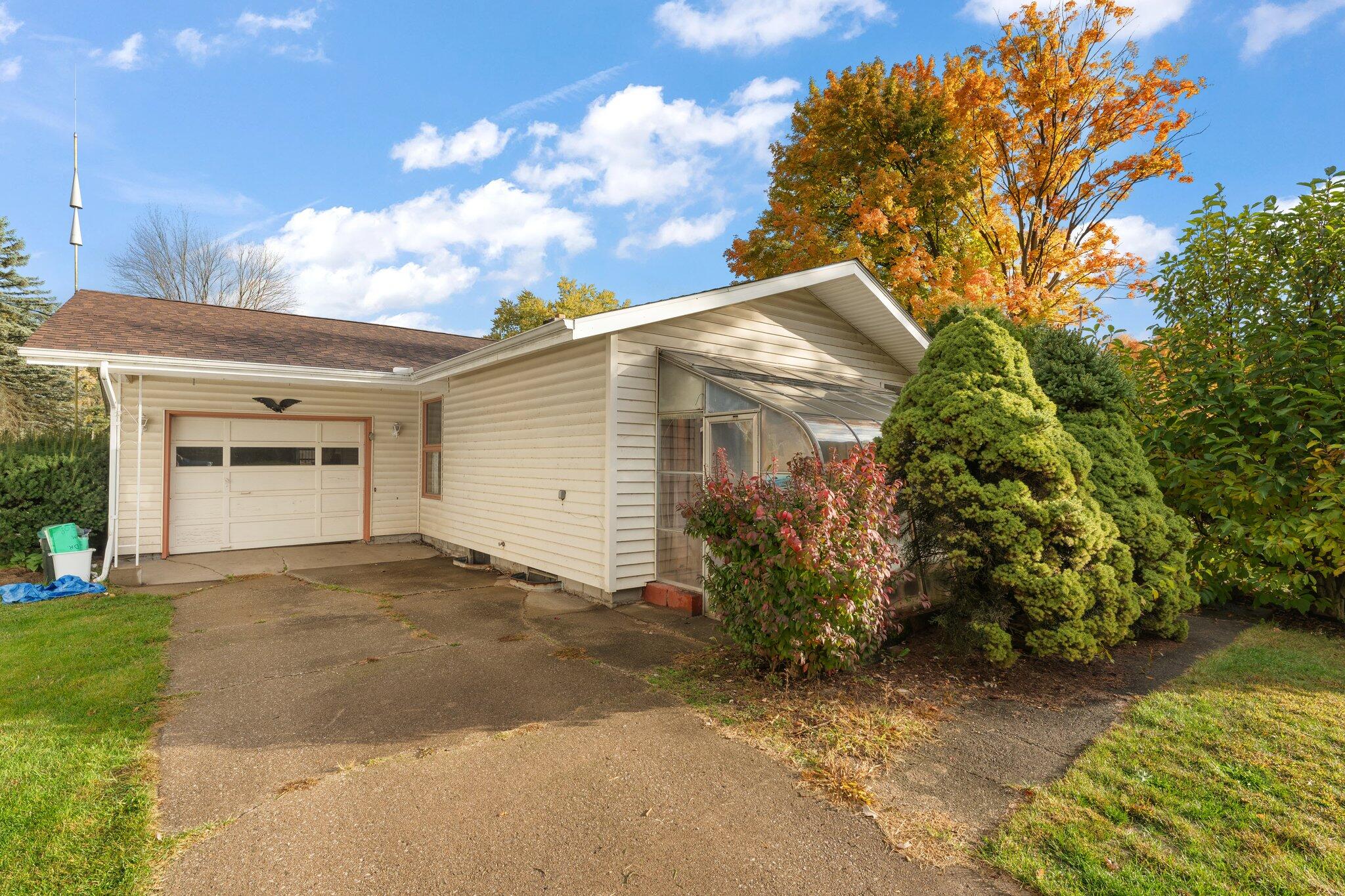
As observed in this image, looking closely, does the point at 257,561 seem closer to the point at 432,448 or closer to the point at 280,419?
Answer: the point at 280,419

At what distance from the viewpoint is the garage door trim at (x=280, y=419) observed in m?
9.47

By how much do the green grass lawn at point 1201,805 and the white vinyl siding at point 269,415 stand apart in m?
10.1

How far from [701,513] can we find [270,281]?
91.5ft

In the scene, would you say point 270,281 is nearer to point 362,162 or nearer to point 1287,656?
point 362,162

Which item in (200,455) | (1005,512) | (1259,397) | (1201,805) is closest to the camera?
(1201,805)

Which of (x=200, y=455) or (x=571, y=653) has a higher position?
(x=200, y=455)

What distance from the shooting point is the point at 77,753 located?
337cm

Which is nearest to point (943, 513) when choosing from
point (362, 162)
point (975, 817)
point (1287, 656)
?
point (975, 817)

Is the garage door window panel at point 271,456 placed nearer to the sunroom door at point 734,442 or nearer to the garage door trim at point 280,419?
the garage door trim at point 280,419

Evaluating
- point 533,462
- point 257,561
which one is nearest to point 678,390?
point 533,462

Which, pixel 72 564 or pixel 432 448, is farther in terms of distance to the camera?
pixel 432 448

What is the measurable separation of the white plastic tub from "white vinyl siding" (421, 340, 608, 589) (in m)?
4.35

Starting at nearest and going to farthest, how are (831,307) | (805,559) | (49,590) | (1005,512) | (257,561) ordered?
(805,559) < (1005,512) < (49,590) < (831,307) < (257,561)

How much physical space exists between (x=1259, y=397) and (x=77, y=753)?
9.19 m
